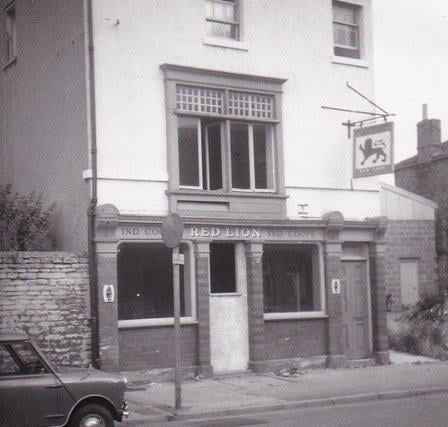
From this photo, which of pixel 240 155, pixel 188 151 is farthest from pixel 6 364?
pixel 240 155

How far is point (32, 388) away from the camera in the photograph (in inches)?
377

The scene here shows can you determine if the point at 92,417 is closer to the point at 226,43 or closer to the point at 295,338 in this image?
the point at 295,338

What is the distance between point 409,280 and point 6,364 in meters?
20.8

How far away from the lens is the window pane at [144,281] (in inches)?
648

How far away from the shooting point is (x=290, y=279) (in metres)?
18.9

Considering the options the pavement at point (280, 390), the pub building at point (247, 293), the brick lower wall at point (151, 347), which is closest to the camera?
the pavement at point (280, 390)

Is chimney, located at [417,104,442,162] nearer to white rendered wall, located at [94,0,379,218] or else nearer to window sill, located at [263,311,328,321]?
white rendered wall, located at [94,0,379,218]

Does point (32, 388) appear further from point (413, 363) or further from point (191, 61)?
point (413, 363)

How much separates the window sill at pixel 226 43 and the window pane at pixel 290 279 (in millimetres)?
4557

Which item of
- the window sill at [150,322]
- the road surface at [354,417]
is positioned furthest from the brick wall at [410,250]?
the road surface at [354,417]

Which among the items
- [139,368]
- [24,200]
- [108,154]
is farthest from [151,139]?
[139,368]

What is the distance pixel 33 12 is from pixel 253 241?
751cm

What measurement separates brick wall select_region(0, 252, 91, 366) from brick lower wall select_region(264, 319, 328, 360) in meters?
4.40

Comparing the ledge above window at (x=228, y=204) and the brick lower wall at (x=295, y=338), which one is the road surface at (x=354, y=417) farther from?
the ledge above window at (x=228, y=204)
